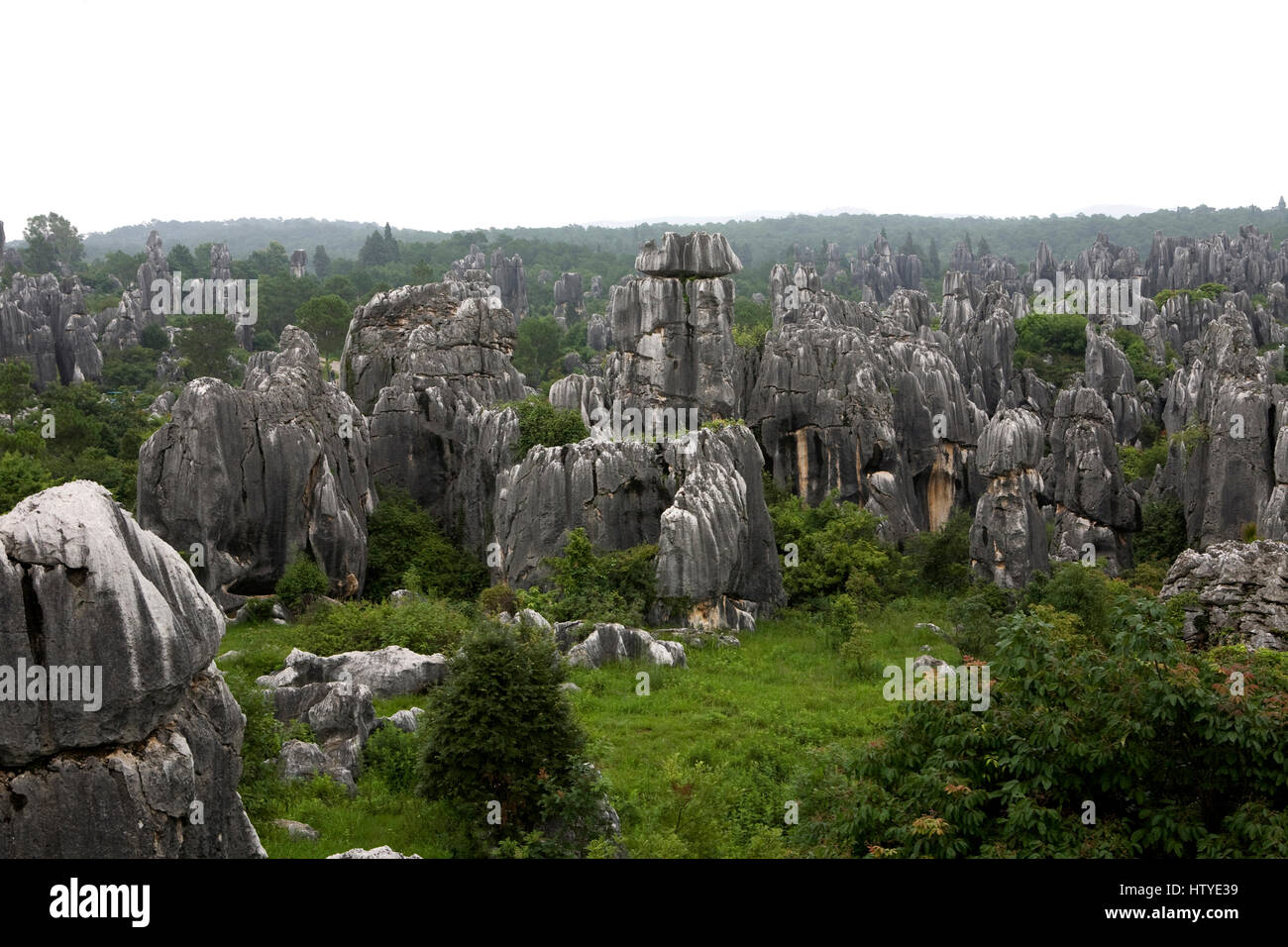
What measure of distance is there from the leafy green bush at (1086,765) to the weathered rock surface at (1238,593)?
6.84 meters

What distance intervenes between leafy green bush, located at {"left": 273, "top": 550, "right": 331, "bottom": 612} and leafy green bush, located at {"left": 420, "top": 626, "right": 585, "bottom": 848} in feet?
50.8

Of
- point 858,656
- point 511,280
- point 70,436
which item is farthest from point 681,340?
point 511,280

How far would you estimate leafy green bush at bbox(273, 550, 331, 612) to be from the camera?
99.1ft

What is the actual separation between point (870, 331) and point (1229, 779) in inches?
1808

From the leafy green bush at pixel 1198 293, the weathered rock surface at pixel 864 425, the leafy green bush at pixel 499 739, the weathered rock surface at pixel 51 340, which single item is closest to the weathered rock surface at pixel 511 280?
the weathered rock surface at pixel 51 340

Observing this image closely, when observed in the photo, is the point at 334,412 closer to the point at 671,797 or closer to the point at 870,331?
the point at 671,797

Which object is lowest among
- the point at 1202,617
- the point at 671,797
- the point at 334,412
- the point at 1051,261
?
the point at 671,797

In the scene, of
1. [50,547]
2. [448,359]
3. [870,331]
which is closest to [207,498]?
[448,359]

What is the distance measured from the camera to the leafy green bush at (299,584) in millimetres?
30203

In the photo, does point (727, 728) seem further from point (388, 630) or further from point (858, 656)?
point (388, 630)

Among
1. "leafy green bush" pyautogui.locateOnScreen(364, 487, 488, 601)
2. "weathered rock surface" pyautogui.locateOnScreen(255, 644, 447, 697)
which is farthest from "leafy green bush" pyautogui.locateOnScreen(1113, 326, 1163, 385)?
"weathered rock surface" pyautogui.locateOnScreen(255, 644, 447, 697)

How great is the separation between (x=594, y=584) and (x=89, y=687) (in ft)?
65.4

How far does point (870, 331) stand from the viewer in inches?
2195
